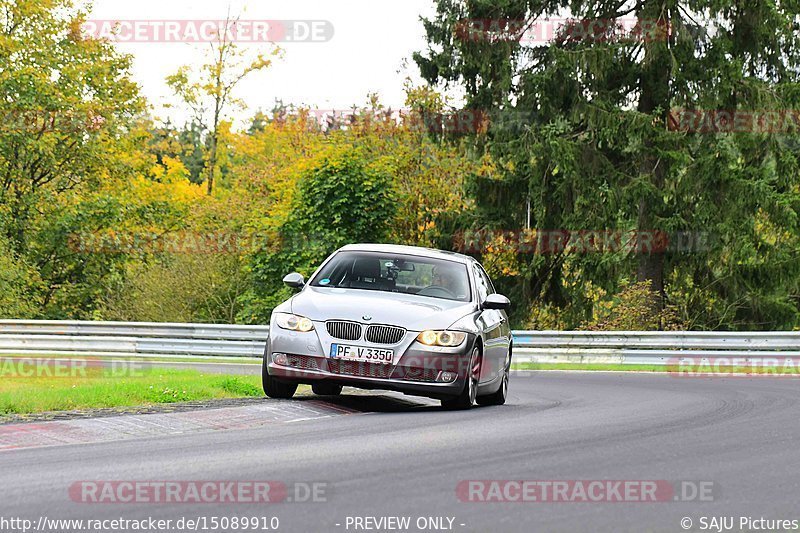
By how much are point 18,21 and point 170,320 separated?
13.9m

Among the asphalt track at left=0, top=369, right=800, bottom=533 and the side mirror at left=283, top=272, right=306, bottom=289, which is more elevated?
the side mirror at left=283, top=272, right=306, bottom=289

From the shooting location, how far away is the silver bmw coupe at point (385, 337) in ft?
39.4

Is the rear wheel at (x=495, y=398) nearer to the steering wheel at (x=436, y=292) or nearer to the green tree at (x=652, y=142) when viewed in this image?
the steering wheel at (x=436, y=292)

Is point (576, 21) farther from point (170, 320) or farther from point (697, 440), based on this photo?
point (697, 440)

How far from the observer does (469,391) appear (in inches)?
492

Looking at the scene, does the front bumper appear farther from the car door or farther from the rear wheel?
the rear wheel

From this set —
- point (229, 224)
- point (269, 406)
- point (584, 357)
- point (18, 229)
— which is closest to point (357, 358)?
point (269, 406)

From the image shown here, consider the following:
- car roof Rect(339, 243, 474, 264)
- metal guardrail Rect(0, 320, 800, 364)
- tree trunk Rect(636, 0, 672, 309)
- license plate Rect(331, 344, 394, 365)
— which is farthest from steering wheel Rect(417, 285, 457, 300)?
tree trunk Rect(636, 0, 672, 309)

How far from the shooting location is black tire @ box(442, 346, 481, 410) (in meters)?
12.4

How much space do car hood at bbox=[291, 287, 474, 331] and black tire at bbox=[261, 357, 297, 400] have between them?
81 cm

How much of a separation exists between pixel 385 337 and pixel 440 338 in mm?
535

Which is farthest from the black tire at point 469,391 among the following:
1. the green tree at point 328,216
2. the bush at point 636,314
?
the green tree at point 328,216

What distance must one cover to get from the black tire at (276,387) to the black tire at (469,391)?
5.24ft

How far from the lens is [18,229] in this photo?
44250mm
